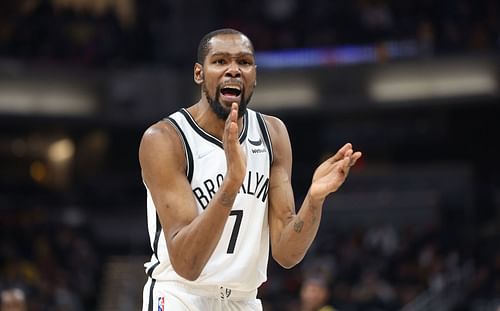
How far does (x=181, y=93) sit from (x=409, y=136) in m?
6.75

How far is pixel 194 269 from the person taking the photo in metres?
4.68

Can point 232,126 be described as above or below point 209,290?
above

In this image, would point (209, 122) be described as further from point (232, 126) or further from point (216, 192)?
point (232, 126)

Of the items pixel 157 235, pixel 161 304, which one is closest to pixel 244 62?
pixel 157 235

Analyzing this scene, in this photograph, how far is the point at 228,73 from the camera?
491 centimetres

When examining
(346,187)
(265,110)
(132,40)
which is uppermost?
(132,40)

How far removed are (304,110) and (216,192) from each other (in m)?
21.6

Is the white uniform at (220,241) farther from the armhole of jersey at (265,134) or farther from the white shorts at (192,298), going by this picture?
the armhole of jersey at (265,134)

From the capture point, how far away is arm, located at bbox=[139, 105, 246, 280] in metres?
4.53

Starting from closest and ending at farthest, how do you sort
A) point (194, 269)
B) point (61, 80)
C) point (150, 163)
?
point (194, 269)
point (150, 163)
point (61, 80)

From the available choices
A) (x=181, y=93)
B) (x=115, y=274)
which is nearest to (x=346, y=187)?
(x=181, y=93)

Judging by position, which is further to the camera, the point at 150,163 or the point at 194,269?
the point at 150,163

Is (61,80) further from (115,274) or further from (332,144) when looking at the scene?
(332,144)

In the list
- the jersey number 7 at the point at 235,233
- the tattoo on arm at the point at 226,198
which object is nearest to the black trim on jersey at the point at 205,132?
the jersey number 7 at the point at 235,233
